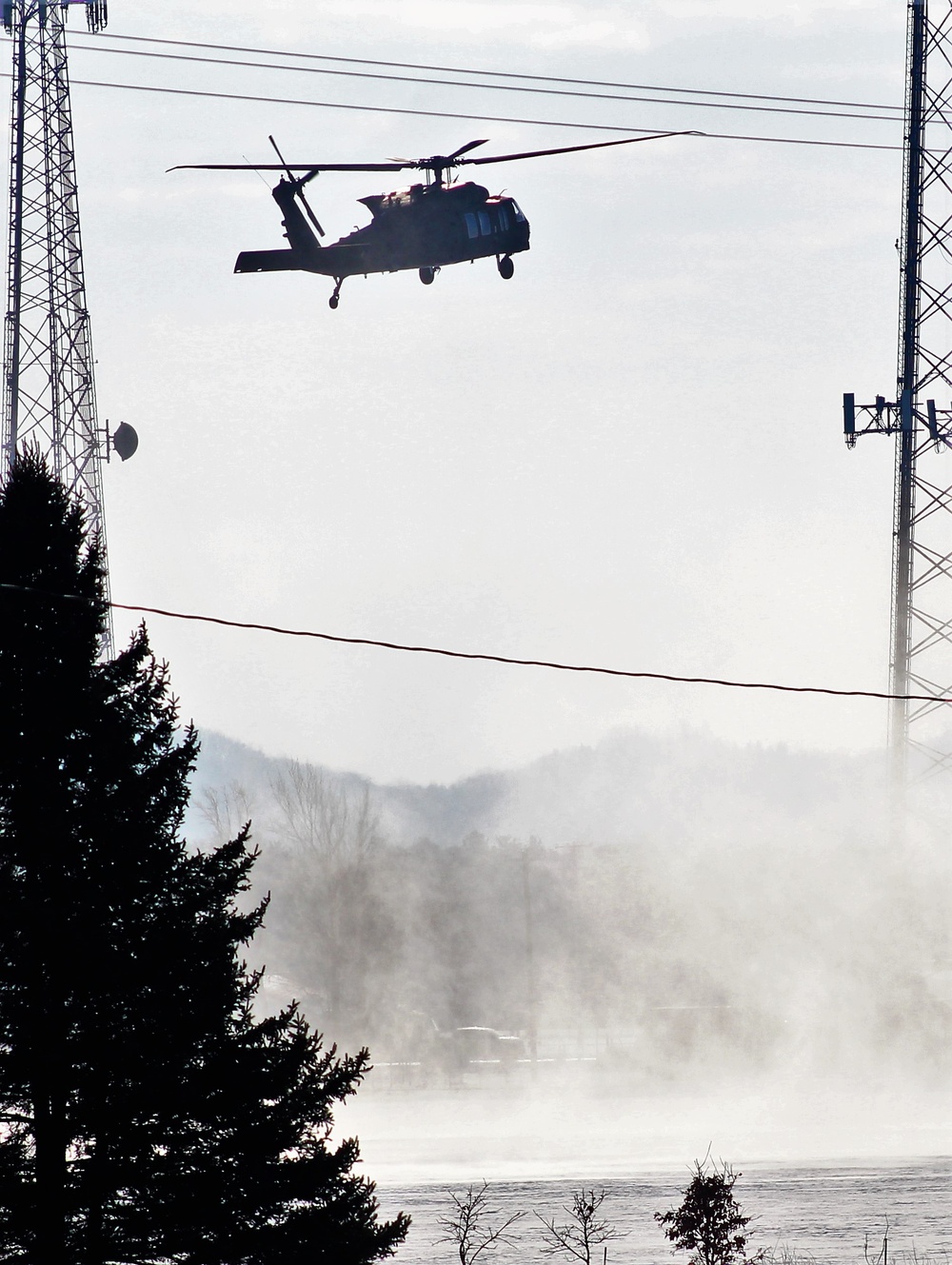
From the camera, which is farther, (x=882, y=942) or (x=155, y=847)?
(x=882, y=942)

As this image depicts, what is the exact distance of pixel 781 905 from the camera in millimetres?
49250

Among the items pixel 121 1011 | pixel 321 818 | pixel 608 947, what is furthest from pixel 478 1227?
pixel 321 818

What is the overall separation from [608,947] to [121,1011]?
50.1 meters

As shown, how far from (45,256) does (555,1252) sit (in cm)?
2250

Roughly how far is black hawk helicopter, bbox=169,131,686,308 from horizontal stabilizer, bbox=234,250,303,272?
2 centimetres

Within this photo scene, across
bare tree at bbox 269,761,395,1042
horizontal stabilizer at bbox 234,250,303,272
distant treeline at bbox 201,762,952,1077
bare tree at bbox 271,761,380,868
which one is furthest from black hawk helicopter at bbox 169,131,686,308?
bare tree at bbox 271,761,380,868

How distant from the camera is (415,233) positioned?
2467cm

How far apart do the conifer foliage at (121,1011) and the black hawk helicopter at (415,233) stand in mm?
11768

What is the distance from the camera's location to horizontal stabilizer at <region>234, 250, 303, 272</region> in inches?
954

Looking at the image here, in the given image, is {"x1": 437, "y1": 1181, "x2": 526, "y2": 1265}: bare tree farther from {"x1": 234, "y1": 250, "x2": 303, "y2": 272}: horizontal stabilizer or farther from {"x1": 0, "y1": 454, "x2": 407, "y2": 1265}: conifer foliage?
{"x1": 234, "y1": 250, "x2": 303, "y2": 272}: horizontal stabilizer

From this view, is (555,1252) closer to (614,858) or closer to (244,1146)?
(244,1146)

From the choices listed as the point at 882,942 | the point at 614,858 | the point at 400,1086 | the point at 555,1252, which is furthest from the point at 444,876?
the point at 555,1252

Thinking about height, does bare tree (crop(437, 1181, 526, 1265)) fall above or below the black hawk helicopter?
below

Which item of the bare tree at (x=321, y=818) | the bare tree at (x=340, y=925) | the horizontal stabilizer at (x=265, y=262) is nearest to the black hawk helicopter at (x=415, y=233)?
the horizontal stabilizer at (x=265, y=262)
